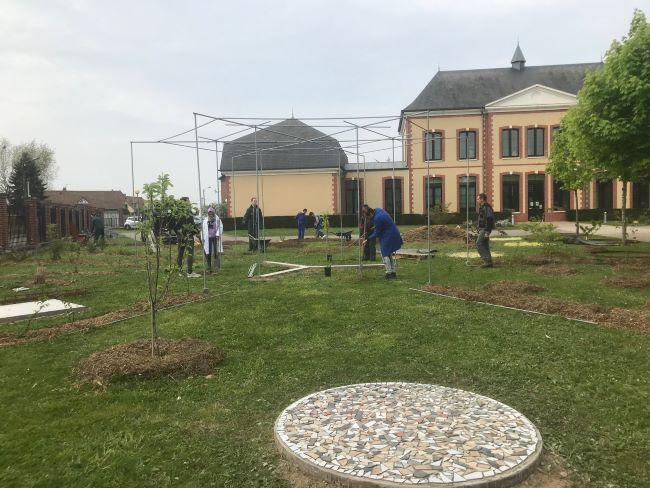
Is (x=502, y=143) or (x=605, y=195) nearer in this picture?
(x=605, y=195)

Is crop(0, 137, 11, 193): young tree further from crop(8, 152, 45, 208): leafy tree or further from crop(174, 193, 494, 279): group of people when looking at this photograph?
crop(174, 193, 494, 279): group of people

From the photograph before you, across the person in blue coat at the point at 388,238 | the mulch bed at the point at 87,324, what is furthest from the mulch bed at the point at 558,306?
the mulch bed at the point at 87,324

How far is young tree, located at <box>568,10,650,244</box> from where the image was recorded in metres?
11.0

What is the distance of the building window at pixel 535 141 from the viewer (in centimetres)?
3541

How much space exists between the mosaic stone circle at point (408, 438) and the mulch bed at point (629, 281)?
253 inches

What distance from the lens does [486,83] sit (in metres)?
36.8

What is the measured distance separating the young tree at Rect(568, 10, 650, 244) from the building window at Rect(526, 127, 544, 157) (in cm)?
2378

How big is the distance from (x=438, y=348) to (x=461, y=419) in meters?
1.98

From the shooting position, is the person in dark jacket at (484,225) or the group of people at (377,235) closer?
the group of people at (377,235)

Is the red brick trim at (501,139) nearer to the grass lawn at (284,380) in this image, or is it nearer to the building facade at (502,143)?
the building facade at (502,143)

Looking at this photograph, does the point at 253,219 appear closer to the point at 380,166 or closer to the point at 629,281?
the point at 629,281

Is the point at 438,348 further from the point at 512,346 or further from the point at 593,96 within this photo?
the point at 593,96

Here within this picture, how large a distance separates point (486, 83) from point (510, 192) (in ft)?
27.0

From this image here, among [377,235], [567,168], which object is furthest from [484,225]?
[567,168]
